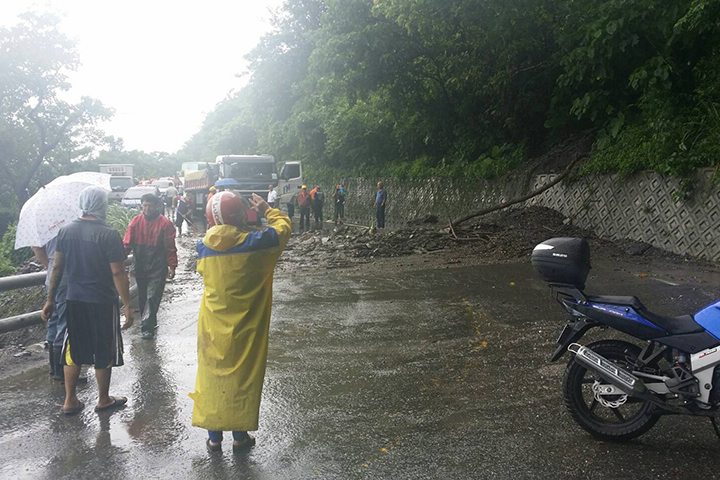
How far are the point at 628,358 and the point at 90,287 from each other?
4.07 metres

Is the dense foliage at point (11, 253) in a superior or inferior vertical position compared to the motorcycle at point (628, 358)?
inferior

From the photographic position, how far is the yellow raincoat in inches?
163

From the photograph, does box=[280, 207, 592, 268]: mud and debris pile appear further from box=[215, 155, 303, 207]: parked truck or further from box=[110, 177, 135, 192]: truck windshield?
box=[110, 177, 135, 192]: truck windshield

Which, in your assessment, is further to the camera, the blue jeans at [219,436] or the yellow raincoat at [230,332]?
the blue jeans at [219,436]

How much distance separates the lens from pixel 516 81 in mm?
18656

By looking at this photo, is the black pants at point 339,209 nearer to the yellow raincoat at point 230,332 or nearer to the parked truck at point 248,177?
the parked truck at point 248,177

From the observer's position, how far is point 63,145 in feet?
119

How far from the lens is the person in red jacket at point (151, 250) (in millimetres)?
7793

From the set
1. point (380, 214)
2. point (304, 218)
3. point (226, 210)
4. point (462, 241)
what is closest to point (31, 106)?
point (304, 218)

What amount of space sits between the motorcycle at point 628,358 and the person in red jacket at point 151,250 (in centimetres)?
513

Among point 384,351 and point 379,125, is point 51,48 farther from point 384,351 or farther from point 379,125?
point 384,351

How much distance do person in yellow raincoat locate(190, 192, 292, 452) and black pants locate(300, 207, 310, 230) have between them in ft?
72.8

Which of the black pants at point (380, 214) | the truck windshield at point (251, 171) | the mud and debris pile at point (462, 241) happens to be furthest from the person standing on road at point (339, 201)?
the mud and debris pile at point (462, 241)

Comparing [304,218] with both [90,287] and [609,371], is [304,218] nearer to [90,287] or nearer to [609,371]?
[90,287]
